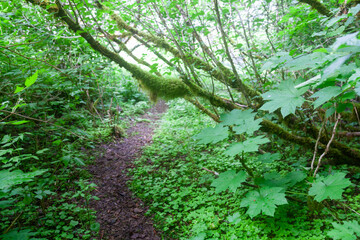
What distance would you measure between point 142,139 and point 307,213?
13.8ft

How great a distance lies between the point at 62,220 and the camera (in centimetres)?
252

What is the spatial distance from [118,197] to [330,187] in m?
2.76

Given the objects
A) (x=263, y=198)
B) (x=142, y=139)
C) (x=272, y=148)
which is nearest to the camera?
(x=263, y=198)

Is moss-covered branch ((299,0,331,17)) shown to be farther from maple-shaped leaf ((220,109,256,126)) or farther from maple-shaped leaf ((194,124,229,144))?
maple-shaped leaf ((194,124,229,144))

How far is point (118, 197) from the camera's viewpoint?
3.21 metres

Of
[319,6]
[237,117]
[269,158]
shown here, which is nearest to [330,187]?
[269,158]

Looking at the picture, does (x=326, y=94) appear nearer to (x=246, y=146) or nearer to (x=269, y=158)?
(x=246, y=146)

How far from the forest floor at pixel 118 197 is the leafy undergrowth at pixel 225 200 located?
17 centimetres

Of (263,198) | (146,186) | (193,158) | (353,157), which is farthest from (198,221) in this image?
(353,157)

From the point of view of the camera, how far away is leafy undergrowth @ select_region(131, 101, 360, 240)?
1.99 meters

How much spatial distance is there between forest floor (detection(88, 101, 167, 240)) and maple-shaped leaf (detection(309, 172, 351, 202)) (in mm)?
1785

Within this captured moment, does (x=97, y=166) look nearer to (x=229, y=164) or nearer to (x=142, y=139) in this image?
(x=142, y=139)

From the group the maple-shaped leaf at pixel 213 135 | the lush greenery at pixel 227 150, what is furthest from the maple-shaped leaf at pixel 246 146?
the maple-shaped leaf at pixel 213 135

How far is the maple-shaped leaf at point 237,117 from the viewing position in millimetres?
2203
